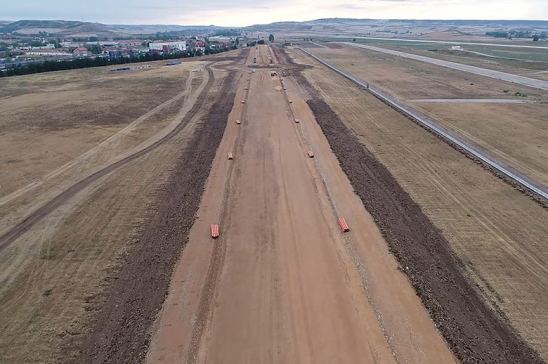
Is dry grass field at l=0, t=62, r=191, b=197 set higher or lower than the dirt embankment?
higher

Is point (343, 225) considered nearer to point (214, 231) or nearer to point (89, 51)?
point (214, 231)

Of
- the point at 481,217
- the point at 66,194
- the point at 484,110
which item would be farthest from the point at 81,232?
the point at 484,110

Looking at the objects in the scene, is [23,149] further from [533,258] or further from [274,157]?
[533,258]

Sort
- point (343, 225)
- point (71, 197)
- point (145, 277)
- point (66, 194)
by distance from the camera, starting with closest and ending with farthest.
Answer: point (145, 277), point (343, 225), point (71, 197), point (66, 194)

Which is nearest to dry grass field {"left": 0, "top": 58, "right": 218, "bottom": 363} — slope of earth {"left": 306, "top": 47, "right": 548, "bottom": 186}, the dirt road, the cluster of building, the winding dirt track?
the winding dirt track

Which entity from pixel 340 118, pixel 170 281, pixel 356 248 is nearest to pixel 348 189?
pixel 356 248

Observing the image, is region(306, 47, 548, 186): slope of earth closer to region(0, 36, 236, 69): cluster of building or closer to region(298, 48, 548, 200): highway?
region(298, 48, 548, 200): highway

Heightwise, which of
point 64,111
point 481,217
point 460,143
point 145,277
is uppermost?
point 64,111
